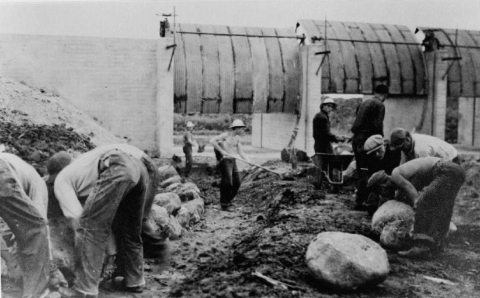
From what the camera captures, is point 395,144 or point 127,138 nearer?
point 395,144

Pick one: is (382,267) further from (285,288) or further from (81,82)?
(81,82)

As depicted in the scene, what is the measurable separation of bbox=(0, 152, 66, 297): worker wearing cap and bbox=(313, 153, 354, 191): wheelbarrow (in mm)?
6057

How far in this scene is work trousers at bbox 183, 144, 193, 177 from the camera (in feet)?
40.1

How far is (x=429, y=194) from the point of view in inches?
253

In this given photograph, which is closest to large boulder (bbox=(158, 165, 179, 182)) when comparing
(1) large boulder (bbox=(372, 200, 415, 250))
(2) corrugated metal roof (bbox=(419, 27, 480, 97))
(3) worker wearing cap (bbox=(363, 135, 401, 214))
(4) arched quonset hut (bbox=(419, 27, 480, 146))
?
(3) worker wearing cap (bbox=(363, 135, 401, 214))

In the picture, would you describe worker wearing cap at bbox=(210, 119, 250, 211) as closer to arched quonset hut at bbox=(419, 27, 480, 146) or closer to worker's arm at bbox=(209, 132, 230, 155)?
worker's arm at bbox=(209, 132, 230, 155)

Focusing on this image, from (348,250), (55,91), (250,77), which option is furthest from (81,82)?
(348,250)

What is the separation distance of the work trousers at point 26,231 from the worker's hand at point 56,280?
142 mm

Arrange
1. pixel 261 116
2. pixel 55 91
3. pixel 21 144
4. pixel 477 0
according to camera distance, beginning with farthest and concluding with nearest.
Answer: pixel 261 116
pixel 55 91
pixel 21 144
pixel 477 0

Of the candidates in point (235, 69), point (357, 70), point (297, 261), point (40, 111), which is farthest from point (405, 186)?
point (357, 70)

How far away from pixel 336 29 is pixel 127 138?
314 inches

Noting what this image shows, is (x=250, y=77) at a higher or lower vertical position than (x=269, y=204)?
higher

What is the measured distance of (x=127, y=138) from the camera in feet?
42.4

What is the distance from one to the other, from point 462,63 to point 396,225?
1284 centimetres
